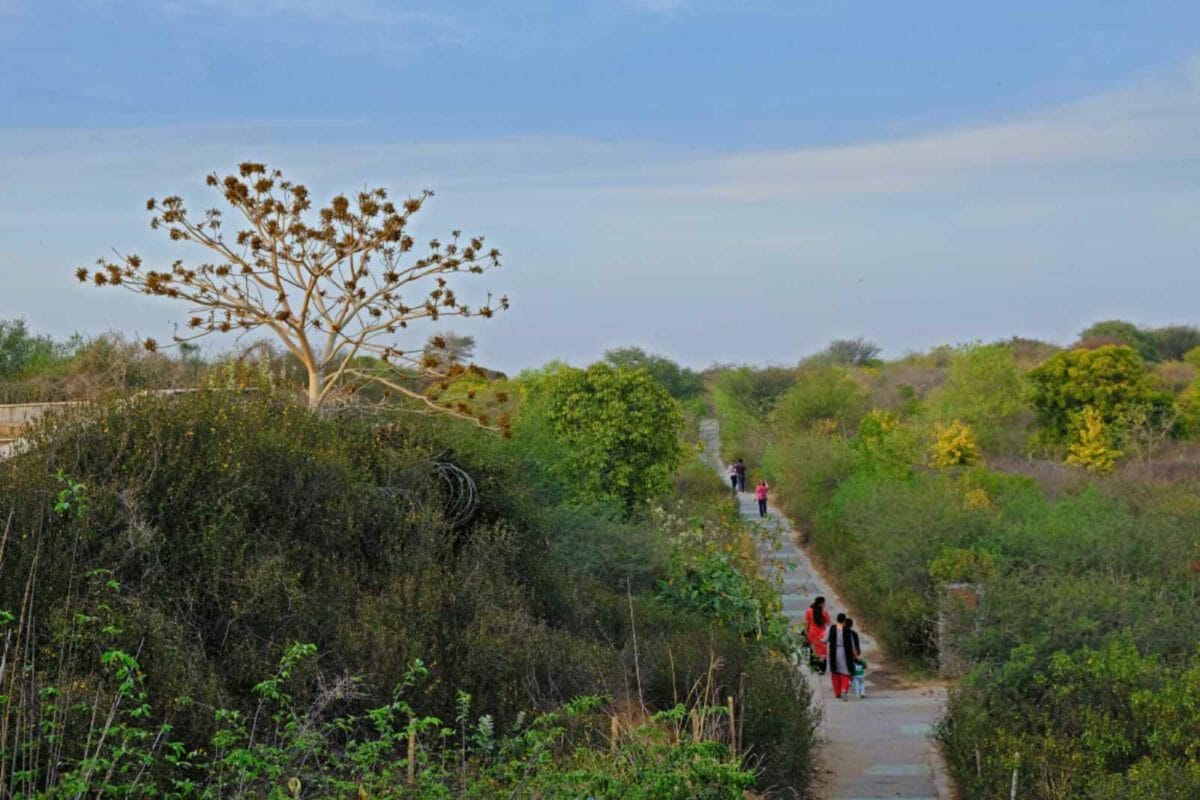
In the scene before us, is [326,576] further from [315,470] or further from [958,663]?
[958,663]

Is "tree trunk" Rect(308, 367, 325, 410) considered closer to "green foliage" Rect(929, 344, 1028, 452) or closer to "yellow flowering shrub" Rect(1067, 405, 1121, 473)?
"yellow flowering shrub" Rect(1067, 405, 1121, 473)

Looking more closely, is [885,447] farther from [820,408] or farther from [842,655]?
[820,408]

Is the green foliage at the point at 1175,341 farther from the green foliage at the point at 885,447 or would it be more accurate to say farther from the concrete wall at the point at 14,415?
the concrete wall at the point at 14,415

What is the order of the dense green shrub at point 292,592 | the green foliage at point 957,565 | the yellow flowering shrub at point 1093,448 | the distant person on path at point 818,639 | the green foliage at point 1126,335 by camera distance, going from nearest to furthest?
the dense green shrub at point 292,592 → the distant person on path at point 818,639 → the green foliage at point 957,565 → the yellow flowering shrub at point 1093,448 → the green foliage at point 1126,335

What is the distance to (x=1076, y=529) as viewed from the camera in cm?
1900

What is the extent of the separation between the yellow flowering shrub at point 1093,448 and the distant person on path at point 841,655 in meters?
20.4

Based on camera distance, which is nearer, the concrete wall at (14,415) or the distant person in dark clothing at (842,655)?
the concrete wall at (14,415)

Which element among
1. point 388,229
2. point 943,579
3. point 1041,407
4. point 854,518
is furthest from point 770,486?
point 388,229

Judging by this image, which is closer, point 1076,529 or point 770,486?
point 1076,529

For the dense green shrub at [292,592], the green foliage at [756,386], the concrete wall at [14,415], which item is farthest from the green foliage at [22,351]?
the green foliage at [756,386]

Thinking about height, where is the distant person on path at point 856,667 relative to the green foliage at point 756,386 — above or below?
below

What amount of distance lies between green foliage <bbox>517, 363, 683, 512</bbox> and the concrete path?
17.0ft

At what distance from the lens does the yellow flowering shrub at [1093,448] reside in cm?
3688

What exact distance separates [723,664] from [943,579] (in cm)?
911
